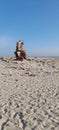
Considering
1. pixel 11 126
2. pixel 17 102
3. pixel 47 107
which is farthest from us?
pixel 17 102

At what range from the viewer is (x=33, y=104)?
10.5m

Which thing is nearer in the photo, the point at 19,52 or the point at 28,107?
the point at 28,107

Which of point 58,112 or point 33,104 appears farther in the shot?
point 33,104

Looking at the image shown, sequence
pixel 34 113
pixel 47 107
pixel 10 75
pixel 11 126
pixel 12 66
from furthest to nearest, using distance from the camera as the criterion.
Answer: pixel 12 66 < pixel 10 75 < pixel 47 107 < pixel 34 113 < pixel 11 126

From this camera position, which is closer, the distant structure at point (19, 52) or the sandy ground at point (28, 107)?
the sandy ground at point (28, 107)

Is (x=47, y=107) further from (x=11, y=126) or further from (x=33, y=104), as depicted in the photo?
(x=11, y=126)

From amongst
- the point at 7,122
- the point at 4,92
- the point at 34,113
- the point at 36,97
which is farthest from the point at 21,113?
the point at 4,92

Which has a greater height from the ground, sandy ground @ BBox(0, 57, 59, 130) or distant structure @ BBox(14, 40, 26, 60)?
distant structure @ BBox(14, 40, 26, 60)

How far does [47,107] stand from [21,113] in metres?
1.34

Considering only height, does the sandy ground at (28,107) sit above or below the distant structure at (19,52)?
below

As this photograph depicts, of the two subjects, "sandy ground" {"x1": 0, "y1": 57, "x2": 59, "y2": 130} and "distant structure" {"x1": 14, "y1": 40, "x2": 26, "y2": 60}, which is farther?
"distant structure" {"x1": 14, "y1": 40, "x2": 26, "y2": 60}

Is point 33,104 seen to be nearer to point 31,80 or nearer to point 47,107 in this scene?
point 47,107

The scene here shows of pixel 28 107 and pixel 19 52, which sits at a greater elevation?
pixel 19 52

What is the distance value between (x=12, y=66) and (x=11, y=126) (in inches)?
627
